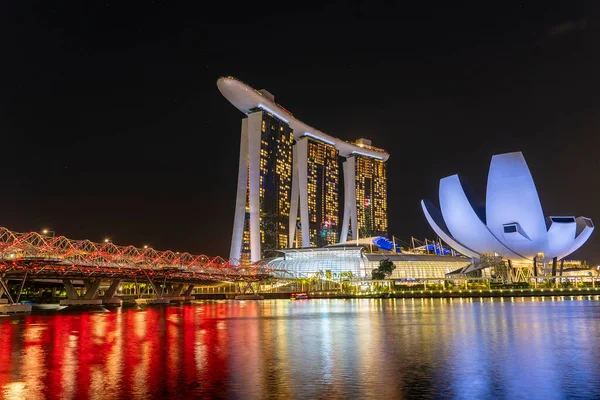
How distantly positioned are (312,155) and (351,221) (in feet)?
68.9

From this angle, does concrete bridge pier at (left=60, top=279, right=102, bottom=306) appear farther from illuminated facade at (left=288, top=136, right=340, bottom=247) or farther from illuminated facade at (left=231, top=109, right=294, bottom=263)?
illuminated facade at (left=288, top=136, right=340, bottom=247)

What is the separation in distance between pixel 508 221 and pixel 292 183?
219 ft

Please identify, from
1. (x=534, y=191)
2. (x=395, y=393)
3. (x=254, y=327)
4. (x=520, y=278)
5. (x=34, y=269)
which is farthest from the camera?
(x=520, y=278)

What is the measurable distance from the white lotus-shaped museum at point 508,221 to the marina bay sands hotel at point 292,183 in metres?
43.9

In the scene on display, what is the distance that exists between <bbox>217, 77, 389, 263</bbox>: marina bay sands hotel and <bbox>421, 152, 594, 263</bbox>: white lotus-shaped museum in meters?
43.9

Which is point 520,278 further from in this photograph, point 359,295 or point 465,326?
point 465,326

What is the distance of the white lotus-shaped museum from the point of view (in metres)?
69.8

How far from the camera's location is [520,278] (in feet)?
254

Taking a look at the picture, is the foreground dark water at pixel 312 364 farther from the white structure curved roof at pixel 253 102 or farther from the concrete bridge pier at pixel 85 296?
the white structure curved roof at pixel 253 102

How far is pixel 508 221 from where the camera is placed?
7225cm

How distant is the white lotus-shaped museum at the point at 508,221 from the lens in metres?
69.8

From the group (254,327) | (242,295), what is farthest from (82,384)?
(242,295)

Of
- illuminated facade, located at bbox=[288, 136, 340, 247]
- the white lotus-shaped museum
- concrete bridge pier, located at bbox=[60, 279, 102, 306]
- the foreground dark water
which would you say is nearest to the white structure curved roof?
illuminated facade, located at bbox=[288, 136, 340, 247]

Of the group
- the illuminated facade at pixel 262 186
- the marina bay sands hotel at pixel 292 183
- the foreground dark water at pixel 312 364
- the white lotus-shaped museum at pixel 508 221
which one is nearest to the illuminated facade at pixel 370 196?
the marina bay sands hotel at pixel 292 183
